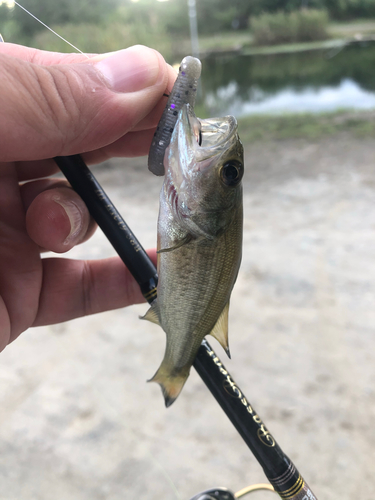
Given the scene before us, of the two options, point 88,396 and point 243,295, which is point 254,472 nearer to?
point 88,396

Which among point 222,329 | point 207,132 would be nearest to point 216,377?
point 222,329

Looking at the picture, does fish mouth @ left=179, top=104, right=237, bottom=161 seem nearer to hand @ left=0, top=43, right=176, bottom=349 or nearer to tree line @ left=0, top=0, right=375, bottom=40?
hand @ left=0, top=43, right=176, bottom=349

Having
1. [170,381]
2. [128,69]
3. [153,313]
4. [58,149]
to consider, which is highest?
[128,69]

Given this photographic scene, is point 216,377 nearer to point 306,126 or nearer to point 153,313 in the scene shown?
point 153,313

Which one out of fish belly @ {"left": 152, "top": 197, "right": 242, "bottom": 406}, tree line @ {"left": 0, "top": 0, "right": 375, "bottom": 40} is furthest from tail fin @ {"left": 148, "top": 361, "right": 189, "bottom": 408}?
tree line @ {"left": 0, "top": 0, "right": 375, "bottom": 40}

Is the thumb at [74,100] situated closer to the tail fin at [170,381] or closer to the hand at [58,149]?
the hand at [58,149]

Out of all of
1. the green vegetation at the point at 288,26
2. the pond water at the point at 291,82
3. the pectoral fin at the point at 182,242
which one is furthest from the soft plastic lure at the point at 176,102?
the green vegetation at the point at 288,26
